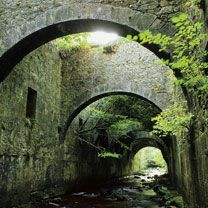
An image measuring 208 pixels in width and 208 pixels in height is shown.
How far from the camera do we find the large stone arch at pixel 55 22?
5227mm

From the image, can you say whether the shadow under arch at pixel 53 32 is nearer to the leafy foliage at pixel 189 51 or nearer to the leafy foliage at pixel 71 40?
the leafy foliage at pixel 189 51

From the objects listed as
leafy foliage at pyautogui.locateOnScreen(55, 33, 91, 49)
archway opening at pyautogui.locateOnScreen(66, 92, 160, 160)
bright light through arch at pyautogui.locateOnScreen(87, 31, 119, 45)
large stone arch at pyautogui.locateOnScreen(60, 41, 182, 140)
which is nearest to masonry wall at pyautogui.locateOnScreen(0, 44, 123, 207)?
leafy foliage at pyautogui.locateOnScreen(55, 33, 91, 49)

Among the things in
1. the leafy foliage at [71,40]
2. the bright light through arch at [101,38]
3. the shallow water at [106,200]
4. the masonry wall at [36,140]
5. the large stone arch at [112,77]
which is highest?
the bright light through arch at [101,38]

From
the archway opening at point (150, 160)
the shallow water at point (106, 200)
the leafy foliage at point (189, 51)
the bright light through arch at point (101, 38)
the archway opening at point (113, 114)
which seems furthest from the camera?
the archway opening at point (150, 160)

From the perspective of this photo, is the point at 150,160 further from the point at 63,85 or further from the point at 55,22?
the point at 55,22

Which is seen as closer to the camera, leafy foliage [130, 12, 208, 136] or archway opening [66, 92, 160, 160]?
leafy foliage [130, 12, 208, 136]

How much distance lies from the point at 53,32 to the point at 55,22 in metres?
0.33

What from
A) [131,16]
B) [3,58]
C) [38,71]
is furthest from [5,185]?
[131,16]

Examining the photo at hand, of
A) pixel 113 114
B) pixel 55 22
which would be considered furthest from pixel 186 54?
pixel 113 114

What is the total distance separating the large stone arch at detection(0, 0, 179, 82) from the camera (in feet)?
17.1

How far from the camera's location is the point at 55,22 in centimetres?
555

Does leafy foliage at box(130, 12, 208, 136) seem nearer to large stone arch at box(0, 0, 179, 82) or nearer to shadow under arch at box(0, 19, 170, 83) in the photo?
large stone arch at box(0, 0, 179, 82)

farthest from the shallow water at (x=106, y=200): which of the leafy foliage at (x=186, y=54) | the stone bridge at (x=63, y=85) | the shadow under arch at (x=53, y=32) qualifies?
the leafy foliage at (x=186, y=54)

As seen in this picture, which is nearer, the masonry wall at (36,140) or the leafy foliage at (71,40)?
the masonry wall at (36,140)
